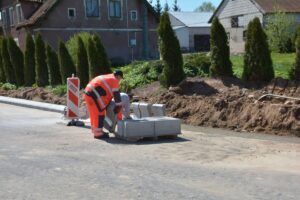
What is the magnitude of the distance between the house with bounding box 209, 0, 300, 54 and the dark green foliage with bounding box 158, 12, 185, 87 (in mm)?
31522

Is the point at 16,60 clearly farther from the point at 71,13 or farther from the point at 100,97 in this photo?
the point at 100,97

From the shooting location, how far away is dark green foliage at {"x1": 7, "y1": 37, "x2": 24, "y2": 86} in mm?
27625

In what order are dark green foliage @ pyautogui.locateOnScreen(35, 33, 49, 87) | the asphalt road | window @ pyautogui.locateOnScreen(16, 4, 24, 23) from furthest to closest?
window @ pyautogui.locateOnScreen(16, 4, 24, 23) → dark green foliage @ pyautogui.locateOnScreen(35, 33, 49, 87) → the asphalt road

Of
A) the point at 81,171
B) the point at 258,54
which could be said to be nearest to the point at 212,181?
the point at 81,171

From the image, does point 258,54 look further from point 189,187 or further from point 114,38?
point 114,38

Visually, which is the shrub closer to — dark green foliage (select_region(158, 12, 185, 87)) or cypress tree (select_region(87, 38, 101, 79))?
cypress tree (select_region(87, 38, 101, 79))

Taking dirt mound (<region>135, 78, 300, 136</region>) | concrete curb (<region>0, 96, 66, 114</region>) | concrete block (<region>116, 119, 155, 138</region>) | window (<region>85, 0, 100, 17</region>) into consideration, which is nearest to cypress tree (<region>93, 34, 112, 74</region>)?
concrete curb (<region>0, 96, 66, 114</region>)

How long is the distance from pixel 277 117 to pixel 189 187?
5675mm

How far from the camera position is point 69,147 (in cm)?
1022

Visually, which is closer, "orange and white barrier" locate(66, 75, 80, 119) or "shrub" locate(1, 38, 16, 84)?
"orange and white barrier" locate(66, 75, 80, 119)

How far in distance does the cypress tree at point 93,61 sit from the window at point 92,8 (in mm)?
26120

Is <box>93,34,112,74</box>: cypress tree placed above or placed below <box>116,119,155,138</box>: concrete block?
above

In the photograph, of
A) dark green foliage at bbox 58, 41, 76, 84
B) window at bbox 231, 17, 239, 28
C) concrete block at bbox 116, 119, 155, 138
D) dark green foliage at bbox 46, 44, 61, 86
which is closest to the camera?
concrete block at bbox 116, 119, 155, 138

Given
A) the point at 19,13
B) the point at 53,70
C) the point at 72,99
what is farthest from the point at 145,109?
the point at 19,13
